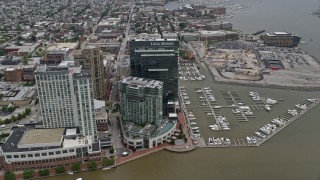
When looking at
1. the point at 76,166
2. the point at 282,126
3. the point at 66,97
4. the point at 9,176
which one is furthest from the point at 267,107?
the point at 9,176

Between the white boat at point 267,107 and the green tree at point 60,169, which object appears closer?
the green tree at point 60,169

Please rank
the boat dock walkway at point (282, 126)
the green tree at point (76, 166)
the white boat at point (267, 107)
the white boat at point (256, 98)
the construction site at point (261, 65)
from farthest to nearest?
the construction site at point (261, 65) < the white boat at point (256, 98) < the white boat at point (267, 107) < the boat dock walkway at point (282, 126) < the green tree at point (76, 166)

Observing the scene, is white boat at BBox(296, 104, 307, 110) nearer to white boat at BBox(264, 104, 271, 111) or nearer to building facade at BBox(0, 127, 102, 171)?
white boat at BBox(264, 104, 271, 111)

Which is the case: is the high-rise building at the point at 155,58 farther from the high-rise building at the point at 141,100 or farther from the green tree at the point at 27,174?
the green tree at the point at 27,174

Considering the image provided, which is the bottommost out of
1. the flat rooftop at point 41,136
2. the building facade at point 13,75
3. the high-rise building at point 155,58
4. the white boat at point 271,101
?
the white boat at point 271,101

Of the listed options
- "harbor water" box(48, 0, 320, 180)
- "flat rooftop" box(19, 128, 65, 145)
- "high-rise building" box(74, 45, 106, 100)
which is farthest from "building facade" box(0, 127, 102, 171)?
"high-rise building" box(74, 45, 106, 100)

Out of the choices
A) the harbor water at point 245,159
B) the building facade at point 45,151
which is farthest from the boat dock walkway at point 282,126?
the building facade at point 45,151
